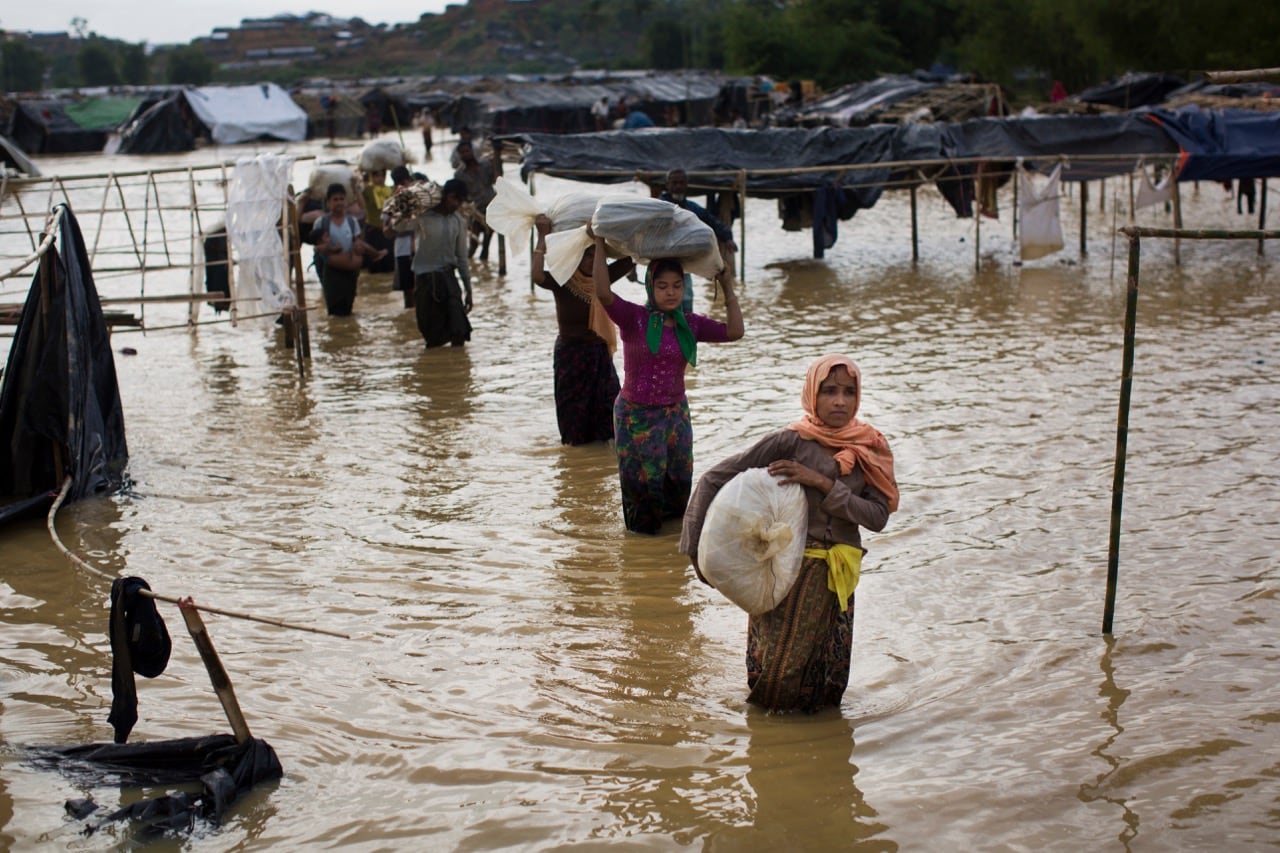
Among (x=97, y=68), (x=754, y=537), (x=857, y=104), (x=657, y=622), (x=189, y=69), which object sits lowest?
(x=657, y=622)

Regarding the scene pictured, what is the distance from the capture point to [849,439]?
13.2ft

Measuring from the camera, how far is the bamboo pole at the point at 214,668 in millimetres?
3596

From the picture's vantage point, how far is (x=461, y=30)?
12888 centimetres

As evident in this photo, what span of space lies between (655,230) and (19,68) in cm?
10519

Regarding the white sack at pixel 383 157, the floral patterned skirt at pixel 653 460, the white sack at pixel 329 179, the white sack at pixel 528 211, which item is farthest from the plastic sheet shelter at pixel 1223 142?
the floral patterned skirt at pixel 653 460

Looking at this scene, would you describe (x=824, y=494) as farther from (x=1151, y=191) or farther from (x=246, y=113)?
(x=246, y=113)

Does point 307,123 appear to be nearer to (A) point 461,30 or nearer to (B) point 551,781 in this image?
(B) point 551,781

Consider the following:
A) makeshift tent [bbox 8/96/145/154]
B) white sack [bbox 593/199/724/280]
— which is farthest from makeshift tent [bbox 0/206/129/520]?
makeshift tent [bbox 8/96/145/154]

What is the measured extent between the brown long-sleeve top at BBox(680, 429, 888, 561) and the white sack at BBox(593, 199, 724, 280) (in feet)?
5.21

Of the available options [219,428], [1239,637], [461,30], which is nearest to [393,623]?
[1239,637]

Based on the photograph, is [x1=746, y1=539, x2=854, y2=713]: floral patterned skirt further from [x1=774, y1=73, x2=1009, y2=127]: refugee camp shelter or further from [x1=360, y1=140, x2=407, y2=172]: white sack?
[x1=774, y1=73, x2=1009, y2=127]: refugee camp shelter

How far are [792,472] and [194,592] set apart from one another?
299 centimetres

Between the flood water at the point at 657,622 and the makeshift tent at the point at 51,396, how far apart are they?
221mm

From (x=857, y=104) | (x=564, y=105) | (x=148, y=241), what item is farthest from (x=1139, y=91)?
(x=564, y=105)
